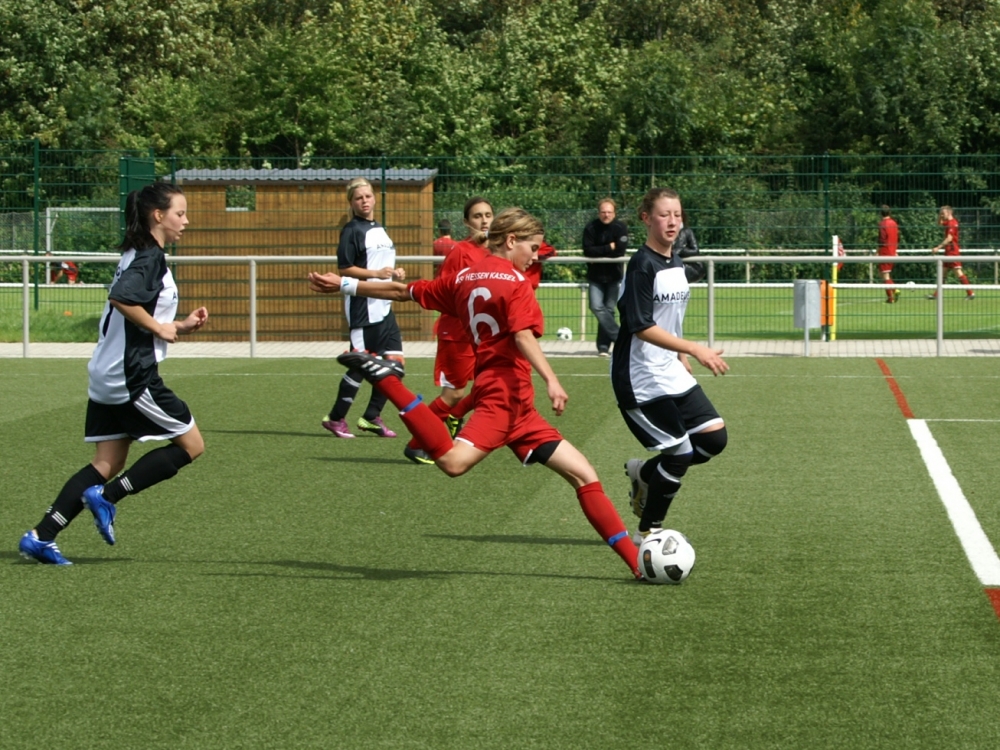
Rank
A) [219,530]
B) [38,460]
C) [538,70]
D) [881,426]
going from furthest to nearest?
[538,70], [881,426], [38,460], [219,530]

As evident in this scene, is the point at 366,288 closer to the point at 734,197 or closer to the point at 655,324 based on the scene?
the point at 655,324

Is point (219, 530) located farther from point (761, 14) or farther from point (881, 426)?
point (761, 14)

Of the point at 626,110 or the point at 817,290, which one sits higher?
the point at 626,110

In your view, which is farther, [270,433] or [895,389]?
[895,389]

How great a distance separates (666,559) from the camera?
22.0ft

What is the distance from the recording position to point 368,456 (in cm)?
1090

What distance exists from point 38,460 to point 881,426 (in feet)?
20.4

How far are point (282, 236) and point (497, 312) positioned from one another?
585 inches

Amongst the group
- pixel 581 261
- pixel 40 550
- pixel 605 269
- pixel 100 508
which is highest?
pixel 581 261

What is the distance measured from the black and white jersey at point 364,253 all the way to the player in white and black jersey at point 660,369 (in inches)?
177

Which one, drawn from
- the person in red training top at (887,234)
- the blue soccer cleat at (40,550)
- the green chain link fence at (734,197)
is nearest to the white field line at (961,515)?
the blue soccer cleat at (40,550)

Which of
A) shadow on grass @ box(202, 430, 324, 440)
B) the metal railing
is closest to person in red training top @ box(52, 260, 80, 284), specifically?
the metal railing

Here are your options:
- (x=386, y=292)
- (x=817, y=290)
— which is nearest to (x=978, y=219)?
(x=817, y=290)

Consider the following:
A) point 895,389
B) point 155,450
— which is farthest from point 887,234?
point 155,450
